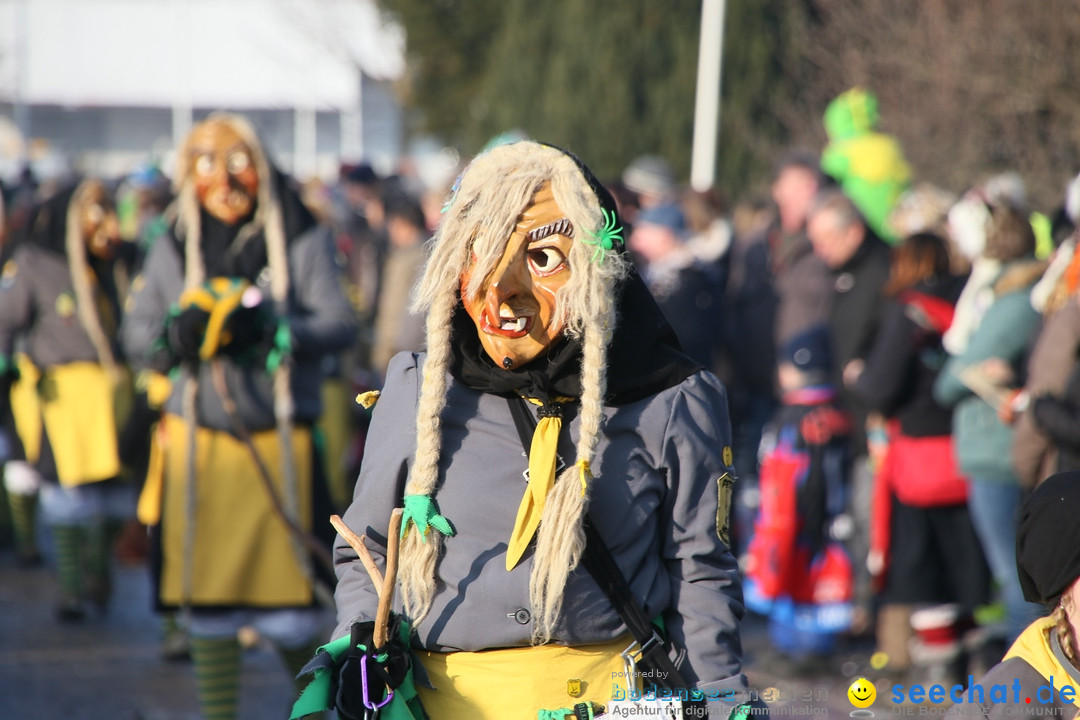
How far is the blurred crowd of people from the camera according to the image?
4836 mm

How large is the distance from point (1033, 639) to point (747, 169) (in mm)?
15441

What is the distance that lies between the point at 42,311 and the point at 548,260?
5267mm

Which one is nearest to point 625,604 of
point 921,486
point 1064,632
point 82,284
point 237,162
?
point 1064,632

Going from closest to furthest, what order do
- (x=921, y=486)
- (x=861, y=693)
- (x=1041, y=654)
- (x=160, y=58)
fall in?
1. (x=1041, y=654)
2. (x=861, y=693)
3. (x=921, y=486)
4. (x=160, y=58)

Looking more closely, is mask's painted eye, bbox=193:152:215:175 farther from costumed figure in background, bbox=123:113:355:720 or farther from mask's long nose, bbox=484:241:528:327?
mask's long nose, bbox=484:241:528:327

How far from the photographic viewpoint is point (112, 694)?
5.89 m

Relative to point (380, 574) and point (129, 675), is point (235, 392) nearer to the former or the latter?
point (129, 675)

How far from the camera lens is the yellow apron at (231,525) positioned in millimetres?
4840

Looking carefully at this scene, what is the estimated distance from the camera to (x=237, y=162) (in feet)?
16.2

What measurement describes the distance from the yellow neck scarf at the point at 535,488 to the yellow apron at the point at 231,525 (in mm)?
2547

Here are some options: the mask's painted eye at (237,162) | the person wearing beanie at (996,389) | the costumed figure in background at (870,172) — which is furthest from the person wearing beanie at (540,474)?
the costumed figure in background at (870,172)

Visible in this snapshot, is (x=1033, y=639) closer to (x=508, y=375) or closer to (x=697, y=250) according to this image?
(x=508, y=375)

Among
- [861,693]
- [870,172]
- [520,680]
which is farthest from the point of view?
[870,172]

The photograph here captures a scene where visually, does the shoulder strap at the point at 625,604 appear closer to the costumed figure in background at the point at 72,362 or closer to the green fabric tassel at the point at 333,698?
the green fabric tassel at the point at 333,698
